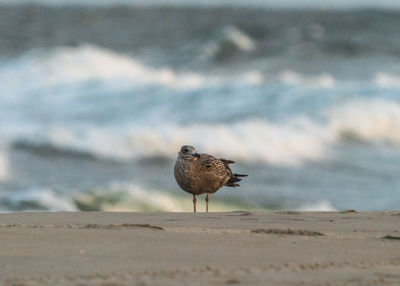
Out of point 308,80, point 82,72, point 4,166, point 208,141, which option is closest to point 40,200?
point 4,166

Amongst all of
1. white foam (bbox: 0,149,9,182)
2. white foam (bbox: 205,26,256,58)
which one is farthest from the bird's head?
white foam (bbox: 205,26,256,58)

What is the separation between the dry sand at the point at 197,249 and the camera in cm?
503

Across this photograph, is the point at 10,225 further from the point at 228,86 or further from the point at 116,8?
the point at 116,8

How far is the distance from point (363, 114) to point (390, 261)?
545 inches

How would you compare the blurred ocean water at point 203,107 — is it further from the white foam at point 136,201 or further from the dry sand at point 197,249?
the dry sand at point 197,249

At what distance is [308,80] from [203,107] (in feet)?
13.2

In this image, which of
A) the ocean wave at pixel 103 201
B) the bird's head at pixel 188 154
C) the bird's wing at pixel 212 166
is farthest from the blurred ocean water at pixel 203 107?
the bird's head at pixel 188 154

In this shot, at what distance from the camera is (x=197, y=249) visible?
18.8ft

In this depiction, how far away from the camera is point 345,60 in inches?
1066

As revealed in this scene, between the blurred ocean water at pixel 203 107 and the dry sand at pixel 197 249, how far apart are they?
188 inches

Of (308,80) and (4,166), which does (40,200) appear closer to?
(4,166)

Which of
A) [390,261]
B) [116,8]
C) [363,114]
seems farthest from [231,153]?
[116,8]

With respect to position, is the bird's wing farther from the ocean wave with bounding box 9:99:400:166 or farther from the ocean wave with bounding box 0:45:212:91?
the ocean wave with bounding box 0:45:212:91

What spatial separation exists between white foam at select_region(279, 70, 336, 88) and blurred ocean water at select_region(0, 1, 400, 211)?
0.21ft
